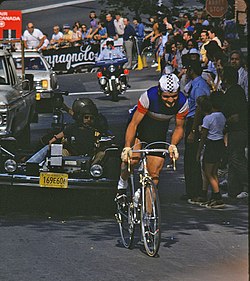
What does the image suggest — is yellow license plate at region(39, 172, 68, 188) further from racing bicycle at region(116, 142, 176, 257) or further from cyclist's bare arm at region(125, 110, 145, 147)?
cyclist's bare arm at region(125, 110, 145, 147)

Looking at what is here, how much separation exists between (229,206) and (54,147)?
270 cm

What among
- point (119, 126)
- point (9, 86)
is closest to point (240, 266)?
point (9, 86)

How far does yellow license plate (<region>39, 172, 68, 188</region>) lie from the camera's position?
1329 centimetres

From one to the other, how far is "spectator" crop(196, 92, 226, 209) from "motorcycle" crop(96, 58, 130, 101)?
16.6 m

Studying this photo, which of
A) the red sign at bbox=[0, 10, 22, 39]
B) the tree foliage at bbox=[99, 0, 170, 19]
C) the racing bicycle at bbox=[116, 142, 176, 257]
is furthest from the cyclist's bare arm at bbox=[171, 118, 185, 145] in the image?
the red sign at bbox=[0, 10, 22, 39]

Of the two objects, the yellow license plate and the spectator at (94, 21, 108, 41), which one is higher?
the spectator at (94, 21, 108, 41)

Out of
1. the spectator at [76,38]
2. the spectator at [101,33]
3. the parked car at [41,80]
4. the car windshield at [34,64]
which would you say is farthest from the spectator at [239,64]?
the spectator at [76,38]

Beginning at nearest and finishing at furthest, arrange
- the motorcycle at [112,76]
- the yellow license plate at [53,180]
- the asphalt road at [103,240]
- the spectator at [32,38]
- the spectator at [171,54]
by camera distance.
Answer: the asphalt road at [103,240], the yellow license plate at [53,180], the spectator at [171,54], the motorcycle at [112,76], the spectator at [32,38]

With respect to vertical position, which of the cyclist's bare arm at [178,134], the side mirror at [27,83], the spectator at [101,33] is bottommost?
the spectator at [101,33]

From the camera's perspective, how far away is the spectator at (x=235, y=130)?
584 inches

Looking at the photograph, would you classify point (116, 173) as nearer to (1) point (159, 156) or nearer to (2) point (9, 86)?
(1) point (159, 156)

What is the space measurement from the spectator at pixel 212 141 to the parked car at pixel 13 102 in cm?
414

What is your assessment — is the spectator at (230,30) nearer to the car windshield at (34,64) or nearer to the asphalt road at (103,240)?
the car windshield at (34,64)

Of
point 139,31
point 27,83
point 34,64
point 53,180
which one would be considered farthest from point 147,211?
point 139,31
